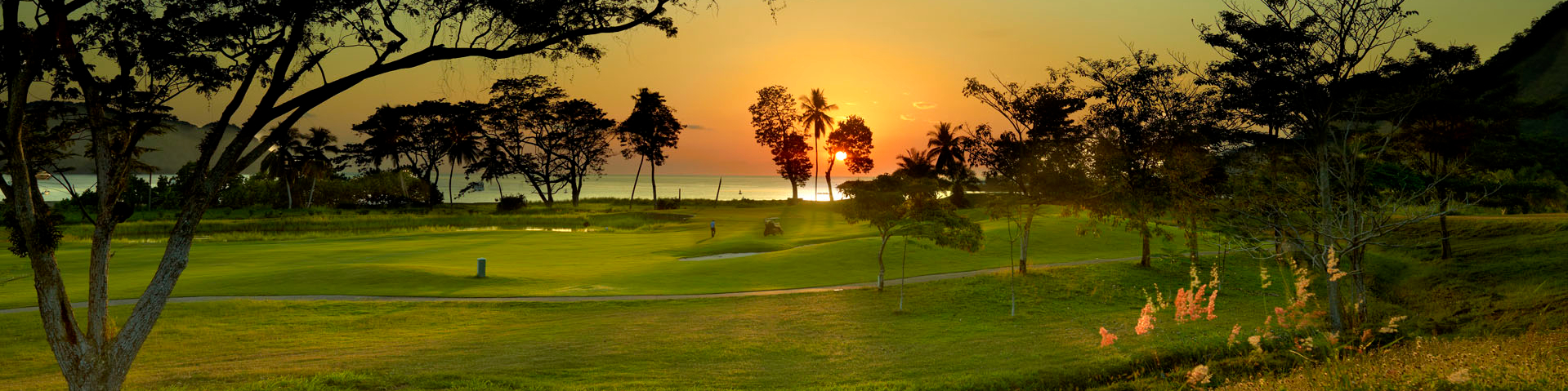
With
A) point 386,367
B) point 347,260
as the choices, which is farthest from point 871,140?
point 386,367

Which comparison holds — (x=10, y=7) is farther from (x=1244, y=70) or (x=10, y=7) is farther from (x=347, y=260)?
(x=1244, y=70)

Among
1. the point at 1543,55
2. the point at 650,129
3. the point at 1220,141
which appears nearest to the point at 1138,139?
the point at 1220,141

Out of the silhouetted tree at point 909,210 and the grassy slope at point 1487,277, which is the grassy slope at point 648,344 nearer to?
the silhouetted tree at point 909,210

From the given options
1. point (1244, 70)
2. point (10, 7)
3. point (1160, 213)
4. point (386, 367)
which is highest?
point (1244, 70)

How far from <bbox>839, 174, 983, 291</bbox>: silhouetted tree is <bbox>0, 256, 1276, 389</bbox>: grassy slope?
6.96 feet

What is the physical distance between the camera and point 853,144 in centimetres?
10856

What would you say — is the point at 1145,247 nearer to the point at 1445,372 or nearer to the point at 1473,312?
the point at 1473,312

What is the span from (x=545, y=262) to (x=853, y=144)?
75428 mm

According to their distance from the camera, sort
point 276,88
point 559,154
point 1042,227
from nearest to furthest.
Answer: point 276,88, point 1042,227, point 559,154

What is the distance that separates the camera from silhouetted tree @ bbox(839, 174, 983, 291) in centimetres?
2641

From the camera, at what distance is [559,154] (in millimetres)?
93812

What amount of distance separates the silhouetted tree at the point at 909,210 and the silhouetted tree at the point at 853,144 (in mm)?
80079

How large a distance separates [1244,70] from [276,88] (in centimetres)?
3340

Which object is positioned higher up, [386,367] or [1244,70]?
[1244,70]
